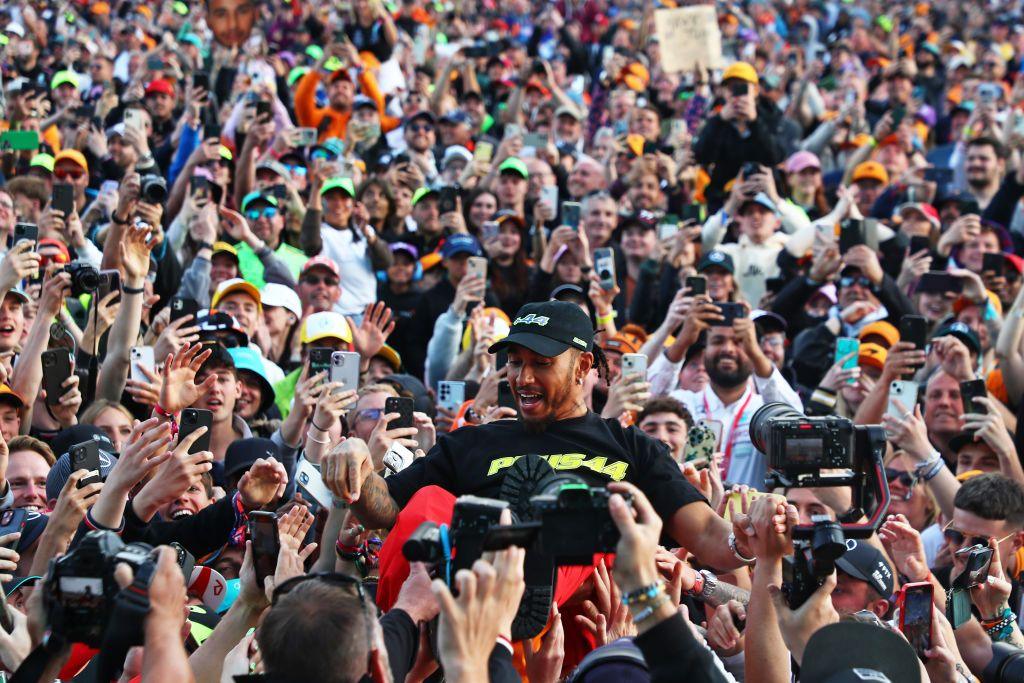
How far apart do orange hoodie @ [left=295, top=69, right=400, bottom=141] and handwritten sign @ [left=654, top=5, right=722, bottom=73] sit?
3.36 meters

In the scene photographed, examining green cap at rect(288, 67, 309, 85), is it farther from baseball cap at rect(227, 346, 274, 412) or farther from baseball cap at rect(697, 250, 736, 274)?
baseball cap at rect(227, 346, 274, 412)

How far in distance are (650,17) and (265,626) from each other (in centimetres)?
1701

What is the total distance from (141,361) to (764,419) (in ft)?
11.6

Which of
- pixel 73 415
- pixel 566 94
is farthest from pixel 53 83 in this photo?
pixel 73 415

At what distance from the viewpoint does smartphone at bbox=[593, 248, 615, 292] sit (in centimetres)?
924

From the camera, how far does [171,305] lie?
841cm

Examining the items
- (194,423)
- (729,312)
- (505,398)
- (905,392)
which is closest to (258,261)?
(729,312)

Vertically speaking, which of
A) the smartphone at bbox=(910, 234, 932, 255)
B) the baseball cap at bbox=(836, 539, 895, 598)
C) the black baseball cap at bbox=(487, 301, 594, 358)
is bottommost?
the smartphone at bbox=(910, 234, 932, 255)

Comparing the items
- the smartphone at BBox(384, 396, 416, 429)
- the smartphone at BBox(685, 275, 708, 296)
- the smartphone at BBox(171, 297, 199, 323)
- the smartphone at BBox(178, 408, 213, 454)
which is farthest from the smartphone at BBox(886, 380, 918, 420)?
the smartphone at BBox(171, 297, 199, 323)

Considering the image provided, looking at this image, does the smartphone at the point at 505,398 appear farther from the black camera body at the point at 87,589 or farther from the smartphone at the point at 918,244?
the smartphone at the point at 918,244

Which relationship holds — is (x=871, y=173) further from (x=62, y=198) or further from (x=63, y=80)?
(x=63, y=80)

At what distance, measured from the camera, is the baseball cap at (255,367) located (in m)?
7.93

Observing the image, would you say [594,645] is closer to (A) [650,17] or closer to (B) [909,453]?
(B) [909,453]

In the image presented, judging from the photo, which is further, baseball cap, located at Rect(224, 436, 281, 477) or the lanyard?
the lanyard
